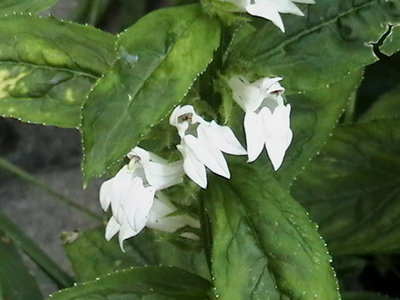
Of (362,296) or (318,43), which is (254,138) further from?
(362,296)

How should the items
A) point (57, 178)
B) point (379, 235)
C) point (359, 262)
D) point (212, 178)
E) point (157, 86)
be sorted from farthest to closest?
point (57, 178), point (359, 262), point (379, 235), point (212, 178), point (157, 86)

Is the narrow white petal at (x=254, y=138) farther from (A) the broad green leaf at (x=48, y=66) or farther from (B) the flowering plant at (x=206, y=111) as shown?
(A) the broad green leaf at (x=48, y=66)

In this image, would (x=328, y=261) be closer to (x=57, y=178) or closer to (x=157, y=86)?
(x=157, y=86)

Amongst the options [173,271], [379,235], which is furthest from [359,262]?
[173,271]

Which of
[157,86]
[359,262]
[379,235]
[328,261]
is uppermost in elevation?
[157,86]

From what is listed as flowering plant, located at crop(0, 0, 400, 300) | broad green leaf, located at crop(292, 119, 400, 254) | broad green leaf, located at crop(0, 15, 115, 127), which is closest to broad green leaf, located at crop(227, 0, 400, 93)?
flowering plant, located at crop(0, 0, 400, 300)
